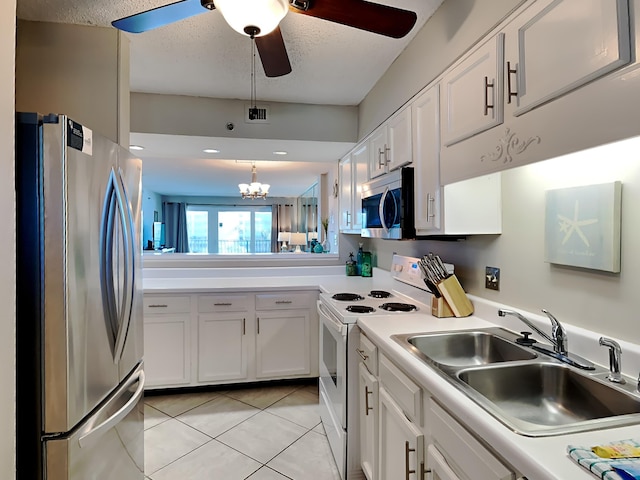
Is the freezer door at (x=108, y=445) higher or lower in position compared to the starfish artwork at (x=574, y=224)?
lower

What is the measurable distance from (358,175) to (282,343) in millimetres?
1511

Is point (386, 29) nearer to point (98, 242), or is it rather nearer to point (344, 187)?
point (98, 242)

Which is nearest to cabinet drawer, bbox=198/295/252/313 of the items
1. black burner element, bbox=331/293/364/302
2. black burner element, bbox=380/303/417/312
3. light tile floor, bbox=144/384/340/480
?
light tile floor, bbox=144/384/340/480

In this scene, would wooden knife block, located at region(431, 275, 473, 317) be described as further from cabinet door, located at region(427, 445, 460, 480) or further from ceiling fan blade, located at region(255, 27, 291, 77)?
ceiling fan blade, located at region(255, 27, 291, 77)

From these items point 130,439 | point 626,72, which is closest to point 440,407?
point 626,72

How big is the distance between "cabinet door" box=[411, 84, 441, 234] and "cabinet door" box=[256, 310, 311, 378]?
4.91ft

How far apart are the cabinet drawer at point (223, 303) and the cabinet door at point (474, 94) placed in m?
1.96

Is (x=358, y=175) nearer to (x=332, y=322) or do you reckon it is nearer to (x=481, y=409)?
(x=332, y=322)

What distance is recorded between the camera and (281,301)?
291 centimetres

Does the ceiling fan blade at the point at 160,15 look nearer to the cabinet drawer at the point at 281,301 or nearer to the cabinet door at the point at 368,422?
the cabinet door at the point at 368,422

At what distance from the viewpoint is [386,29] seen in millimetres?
1371

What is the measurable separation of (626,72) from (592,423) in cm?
80

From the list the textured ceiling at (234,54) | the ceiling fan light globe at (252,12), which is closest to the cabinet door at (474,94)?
the textured ceiling at (234,54)

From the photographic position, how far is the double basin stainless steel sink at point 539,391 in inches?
34.9
